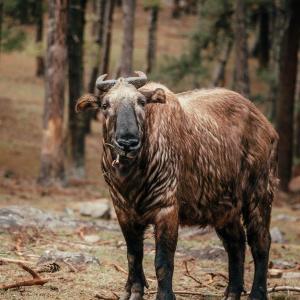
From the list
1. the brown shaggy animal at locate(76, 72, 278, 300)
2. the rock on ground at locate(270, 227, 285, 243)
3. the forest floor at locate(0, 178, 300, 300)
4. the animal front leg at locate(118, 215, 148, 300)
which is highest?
the brown shaggy animal at locate(76, 72, 278, 300)

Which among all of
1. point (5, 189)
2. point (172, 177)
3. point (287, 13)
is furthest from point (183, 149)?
point (287, 13)

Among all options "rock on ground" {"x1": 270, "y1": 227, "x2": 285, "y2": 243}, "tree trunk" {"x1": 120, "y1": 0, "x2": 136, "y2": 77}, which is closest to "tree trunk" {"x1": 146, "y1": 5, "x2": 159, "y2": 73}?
"tree trunk" {"x1": 120, "y1": 0, "x2": 136, "y2": 77}

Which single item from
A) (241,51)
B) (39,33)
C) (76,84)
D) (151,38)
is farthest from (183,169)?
(39,33)

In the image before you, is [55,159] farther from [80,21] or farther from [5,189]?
[80,21]

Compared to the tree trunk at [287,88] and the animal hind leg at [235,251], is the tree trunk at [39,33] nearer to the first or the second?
the tree trunk at [287,88]

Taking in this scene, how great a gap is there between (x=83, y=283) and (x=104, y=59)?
869 inches

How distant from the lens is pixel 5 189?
19.7 metres

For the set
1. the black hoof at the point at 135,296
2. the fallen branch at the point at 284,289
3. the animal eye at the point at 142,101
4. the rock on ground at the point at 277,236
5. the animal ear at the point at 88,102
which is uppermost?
the animal eye at the point at 142,101

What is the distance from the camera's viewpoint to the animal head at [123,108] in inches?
284

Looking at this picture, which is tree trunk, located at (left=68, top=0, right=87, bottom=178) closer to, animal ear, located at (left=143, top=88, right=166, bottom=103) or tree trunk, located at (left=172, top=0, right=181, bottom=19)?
animal ear, located at (left=143, top=88, right=166, bottom=103)

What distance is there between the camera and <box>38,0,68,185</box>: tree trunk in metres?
19.7

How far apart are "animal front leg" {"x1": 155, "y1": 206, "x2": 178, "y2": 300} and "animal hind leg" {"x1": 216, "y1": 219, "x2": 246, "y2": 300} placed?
140 centimetres

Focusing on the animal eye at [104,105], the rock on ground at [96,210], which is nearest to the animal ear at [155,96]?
the animal eye at [104,105]

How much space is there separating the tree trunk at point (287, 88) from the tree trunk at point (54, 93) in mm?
6688
